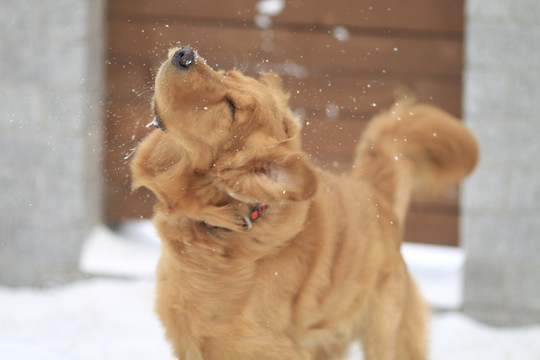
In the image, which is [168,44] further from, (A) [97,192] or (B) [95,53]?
(A) [97,192]

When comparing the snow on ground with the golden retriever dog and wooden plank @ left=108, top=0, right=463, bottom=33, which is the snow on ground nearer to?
the golden retriever dog

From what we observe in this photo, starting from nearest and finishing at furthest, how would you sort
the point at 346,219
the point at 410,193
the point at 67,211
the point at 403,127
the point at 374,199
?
the point at 346,219, the point at 374,199, the point at 403,127, the point at 410,193, the point at 67,211

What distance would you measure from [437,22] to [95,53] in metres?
1.68

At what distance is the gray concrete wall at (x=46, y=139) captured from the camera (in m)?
2.92

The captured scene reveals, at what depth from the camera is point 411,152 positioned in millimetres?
2162

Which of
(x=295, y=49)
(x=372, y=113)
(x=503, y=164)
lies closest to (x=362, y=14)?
(x=372, y=113)

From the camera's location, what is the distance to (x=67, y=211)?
10.1 ft

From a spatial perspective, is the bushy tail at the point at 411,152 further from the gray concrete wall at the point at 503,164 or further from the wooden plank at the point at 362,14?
the gray concrete wall at the point at 503,164

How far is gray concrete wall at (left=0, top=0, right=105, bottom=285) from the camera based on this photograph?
2920mm

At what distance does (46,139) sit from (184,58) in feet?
7.04

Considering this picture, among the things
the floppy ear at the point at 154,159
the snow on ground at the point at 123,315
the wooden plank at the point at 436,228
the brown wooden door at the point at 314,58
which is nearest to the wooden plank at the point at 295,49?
the brown wooden door at the point at 314,58

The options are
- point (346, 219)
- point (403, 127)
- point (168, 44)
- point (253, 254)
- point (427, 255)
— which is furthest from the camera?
point (427, 255)

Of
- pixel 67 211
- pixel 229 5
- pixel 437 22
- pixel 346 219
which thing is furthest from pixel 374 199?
pixel 67 211

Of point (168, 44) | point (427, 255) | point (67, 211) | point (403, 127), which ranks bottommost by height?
point (427, 255)
